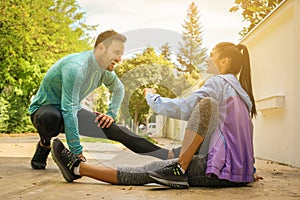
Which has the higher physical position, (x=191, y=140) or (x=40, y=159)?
(x=191, y=140)

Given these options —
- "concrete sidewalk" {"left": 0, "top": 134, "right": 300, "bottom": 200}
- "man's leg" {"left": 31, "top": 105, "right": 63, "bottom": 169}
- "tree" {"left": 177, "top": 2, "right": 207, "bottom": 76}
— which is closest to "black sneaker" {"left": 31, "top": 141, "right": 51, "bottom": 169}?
"man's leg" {"left": 31, "top": 105, "right": 63, "bottom": 169}

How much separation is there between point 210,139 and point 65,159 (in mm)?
818

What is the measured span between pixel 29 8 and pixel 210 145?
10.4 m

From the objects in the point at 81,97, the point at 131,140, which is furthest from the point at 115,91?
the point at 131,140

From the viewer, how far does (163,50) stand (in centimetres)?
260

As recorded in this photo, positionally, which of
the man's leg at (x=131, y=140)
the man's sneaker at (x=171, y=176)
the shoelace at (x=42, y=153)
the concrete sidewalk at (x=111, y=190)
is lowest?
the concrete sidewalk at (x=111, y=190)

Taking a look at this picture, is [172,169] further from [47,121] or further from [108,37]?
[47,121]

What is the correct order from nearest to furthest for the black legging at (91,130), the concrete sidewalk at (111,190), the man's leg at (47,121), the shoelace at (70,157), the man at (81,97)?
the concrete sidewalk at (111,190) < the shoelace at (70,157) < the man at (81,97) < the black legging at (91,130) < the man's leg at (47,121)

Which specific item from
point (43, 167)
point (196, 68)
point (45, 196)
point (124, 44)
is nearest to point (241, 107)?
point (196, 68)

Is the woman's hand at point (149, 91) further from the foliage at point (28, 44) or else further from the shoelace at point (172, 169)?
the foliage at point (28, 44)

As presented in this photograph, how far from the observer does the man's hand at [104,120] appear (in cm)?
285

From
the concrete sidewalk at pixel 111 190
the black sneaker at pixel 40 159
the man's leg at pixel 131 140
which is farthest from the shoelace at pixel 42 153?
the man's leg at pixel 131 140

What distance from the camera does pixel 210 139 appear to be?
98.5 inches

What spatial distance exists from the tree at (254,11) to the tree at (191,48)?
6.53 m
